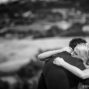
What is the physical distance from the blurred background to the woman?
6.12ft

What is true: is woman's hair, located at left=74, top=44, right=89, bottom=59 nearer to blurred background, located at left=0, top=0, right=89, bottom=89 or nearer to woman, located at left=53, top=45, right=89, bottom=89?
woman, located at left=53, top=45, right=89, bottom=89

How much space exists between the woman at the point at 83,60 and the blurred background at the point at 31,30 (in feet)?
6.12

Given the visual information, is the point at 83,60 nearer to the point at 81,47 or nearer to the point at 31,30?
the point at 81,47

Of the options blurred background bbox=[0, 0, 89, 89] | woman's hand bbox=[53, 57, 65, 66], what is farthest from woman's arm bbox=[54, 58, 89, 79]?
blurred background bbox=[0, 0, 89, 89]

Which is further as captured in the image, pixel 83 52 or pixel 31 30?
pixel 31 30

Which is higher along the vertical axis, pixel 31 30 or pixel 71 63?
pixel 71 63

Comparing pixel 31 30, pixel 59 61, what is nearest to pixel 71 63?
pixel 59 61

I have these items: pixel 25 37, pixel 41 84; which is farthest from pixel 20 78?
pixel 41 84

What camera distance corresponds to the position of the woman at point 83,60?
97 cm

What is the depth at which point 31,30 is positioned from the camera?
10.5 ft

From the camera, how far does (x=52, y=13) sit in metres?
3.26

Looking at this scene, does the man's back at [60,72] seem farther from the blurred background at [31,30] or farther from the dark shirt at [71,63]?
the blurred background at [31,30]

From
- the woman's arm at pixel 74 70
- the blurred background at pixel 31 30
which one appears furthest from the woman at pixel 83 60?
the blurred background at pixel 31 30

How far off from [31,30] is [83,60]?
2.18 m
